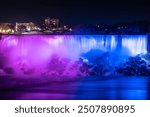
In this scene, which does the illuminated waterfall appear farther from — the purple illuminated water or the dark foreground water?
the dark foreground water

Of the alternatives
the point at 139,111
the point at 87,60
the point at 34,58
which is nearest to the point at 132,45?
the point at 87,60

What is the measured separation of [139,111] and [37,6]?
0.93 m

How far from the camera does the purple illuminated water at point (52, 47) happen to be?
294 centimetres

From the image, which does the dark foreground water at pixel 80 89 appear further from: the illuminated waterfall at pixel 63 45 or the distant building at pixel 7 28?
the distant building at pixel 7 28

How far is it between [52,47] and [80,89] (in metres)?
0.53

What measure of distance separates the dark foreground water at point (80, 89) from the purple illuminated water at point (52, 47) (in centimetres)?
11

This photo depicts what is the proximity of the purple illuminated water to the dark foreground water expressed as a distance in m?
0.11

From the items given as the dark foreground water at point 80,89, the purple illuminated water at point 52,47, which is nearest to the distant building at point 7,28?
the purple illuminated water at point 52,47

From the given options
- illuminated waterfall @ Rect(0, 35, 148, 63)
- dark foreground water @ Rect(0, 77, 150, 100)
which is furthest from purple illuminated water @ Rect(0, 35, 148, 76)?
dark foreground water @ Rect(0, 77, 150, 100)

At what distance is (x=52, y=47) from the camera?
3.19 m

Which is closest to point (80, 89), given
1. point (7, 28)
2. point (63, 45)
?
point (63, 45)

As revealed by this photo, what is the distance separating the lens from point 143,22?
2715mm

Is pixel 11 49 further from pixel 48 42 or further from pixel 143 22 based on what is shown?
pixel 143 22

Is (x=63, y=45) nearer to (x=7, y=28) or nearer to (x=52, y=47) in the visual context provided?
(x=52, y=47)
